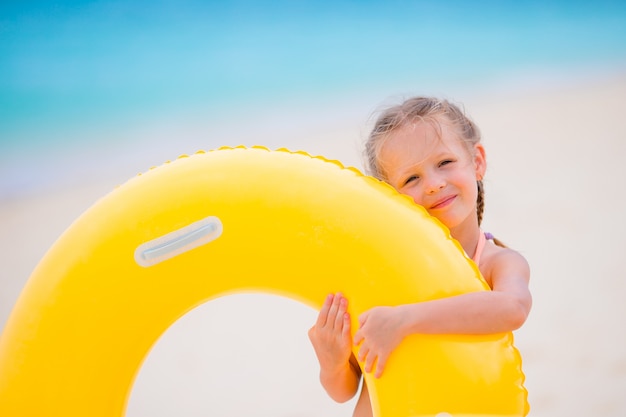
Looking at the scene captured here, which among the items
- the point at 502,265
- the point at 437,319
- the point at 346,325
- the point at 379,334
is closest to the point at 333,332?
the point at 346,325

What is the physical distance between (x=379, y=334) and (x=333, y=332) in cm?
17

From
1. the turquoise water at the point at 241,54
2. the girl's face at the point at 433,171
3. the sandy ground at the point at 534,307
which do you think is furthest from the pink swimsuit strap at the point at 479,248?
the turquoise water at the point at 241,54

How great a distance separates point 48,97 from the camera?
1110cm

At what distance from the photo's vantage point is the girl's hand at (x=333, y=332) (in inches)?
69.8

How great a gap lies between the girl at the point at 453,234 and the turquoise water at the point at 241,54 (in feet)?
29.6

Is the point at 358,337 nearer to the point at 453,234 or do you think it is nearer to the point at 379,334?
the point at 379,334

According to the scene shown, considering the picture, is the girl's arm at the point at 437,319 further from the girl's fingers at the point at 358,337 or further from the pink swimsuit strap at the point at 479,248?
the pink swimsuit strap at the point at 479,248

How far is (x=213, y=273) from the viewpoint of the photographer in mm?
1809

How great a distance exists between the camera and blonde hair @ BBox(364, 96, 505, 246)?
2066mm

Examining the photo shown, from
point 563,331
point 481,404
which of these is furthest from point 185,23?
point 481,404

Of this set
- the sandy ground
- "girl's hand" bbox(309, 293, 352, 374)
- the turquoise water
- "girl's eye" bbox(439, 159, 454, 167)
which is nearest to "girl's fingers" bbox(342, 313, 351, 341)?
"girl's hand" bbox(309, 293, 352, 374)

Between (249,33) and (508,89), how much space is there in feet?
14.5

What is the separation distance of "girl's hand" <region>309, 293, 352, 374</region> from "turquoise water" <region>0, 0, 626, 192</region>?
29.9ft

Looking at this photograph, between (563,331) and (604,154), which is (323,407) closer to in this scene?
(563,331)
